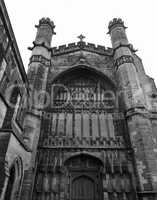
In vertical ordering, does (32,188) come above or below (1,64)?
below

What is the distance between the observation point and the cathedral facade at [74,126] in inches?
294

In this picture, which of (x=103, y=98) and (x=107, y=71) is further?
(x=107, y=71)

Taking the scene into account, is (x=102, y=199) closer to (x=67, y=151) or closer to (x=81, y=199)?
(x=81, y=199)

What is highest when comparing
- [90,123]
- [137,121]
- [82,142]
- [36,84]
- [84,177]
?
[36,84]

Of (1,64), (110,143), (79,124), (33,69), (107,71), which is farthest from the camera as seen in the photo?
(107,71)

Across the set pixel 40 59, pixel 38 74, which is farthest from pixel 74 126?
pixel 40 59

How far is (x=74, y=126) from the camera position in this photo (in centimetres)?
1035

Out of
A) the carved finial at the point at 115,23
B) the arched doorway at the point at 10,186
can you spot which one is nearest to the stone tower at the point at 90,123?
the arched doorway at the point at 10,186

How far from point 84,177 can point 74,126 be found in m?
2.78

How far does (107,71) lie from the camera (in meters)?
12.9

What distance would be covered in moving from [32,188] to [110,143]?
14.0 feet

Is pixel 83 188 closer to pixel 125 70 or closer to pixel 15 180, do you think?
pixel 15 180

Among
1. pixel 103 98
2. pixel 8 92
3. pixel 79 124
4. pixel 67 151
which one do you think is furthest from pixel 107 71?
pixel 8 92

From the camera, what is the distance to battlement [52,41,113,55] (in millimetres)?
14156
